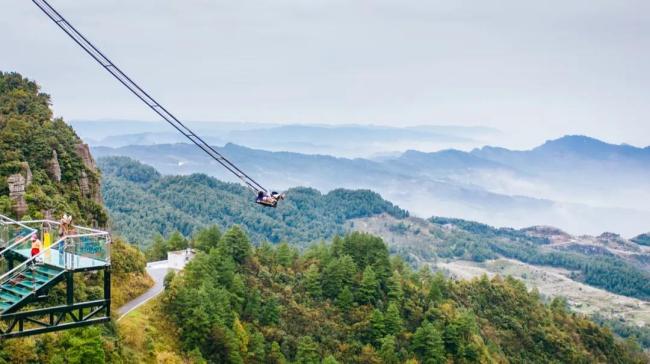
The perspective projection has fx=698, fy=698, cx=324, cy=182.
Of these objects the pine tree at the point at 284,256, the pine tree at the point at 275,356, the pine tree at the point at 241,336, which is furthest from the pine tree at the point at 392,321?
the pine tree at the point at 241,336

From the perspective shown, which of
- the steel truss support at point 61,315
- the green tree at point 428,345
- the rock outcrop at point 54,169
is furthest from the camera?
the green tree at point 428,345

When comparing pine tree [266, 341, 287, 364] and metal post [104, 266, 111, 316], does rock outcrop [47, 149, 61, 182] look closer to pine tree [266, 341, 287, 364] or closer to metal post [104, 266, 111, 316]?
pine tree [266, 341, 287, 364]

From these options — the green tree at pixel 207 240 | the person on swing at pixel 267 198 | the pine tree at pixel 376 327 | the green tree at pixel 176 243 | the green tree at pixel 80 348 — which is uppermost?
the person on swing at pixel 267 198

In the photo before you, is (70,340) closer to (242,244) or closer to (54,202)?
(54,202)

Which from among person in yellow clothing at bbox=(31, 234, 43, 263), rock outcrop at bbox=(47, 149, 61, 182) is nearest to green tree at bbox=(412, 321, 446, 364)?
rock outcrop at bbox=(47, 149, 61, 182)

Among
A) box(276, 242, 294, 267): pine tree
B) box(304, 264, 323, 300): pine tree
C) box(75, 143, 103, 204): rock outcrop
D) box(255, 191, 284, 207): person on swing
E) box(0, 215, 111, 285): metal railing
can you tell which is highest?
box(255, 191, 284, 207): person on swing

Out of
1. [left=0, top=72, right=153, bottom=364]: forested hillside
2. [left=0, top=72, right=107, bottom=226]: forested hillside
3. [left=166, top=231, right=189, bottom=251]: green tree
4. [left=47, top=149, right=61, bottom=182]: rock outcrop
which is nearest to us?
[left=0, top=72, right=153, bottom=364]: forested hillside

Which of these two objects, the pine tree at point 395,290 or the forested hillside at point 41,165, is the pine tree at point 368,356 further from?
the forested hillside at point 41,165
